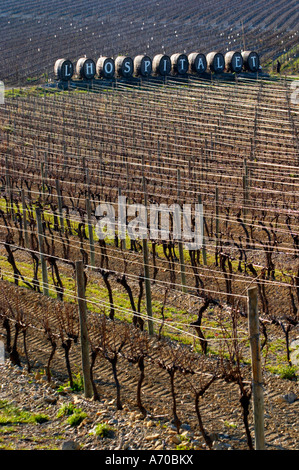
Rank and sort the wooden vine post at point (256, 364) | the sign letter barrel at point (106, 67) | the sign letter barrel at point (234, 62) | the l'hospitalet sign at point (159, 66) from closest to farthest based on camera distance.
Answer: the wooden vine post at point (256, 364) → the l'hospitalet sign at point (159, 66) → the sign letter barrel at point (106, 67) → the sign letter barrel at point (234, 62)

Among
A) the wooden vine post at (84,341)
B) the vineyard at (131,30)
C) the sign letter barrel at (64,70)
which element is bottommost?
the wooden vine post at (84,341)

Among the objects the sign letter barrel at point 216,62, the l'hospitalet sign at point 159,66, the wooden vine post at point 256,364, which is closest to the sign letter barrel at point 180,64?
the l'hospitalet sign at point 159,66

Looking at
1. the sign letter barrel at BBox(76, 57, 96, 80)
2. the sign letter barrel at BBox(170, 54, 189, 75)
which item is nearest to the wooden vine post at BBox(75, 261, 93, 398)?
the sign letter barrel at BBox(76, 57, 96, 80)

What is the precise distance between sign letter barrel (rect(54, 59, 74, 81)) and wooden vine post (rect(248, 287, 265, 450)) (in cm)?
3696

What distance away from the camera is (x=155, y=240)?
1391cm

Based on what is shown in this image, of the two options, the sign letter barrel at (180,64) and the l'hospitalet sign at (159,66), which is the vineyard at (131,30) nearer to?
the l'hospitalet sign at (159,66)

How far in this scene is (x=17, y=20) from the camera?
67375 mm

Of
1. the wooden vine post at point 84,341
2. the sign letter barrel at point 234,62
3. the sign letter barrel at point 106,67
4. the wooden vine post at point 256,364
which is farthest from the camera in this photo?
the sign letter barrel at point 234,62

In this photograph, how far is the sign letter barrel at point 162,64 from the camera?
140 feet

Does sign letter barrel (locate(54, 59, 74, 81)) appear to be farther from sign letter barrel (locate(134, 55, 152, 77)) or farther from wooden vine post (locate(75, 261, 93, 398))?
wooden vine post (locate(75, 261, 93, 398))

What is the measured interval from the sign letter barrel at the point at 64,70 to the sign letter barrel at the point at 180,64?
21.8 ft

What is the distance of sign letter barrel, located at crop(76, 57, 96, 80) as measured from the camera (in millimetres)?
41750

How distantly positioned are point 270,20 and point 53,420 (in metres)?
60.0

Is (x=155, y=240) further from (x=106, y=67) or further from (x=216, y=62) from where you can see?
(x=216, y=62)
